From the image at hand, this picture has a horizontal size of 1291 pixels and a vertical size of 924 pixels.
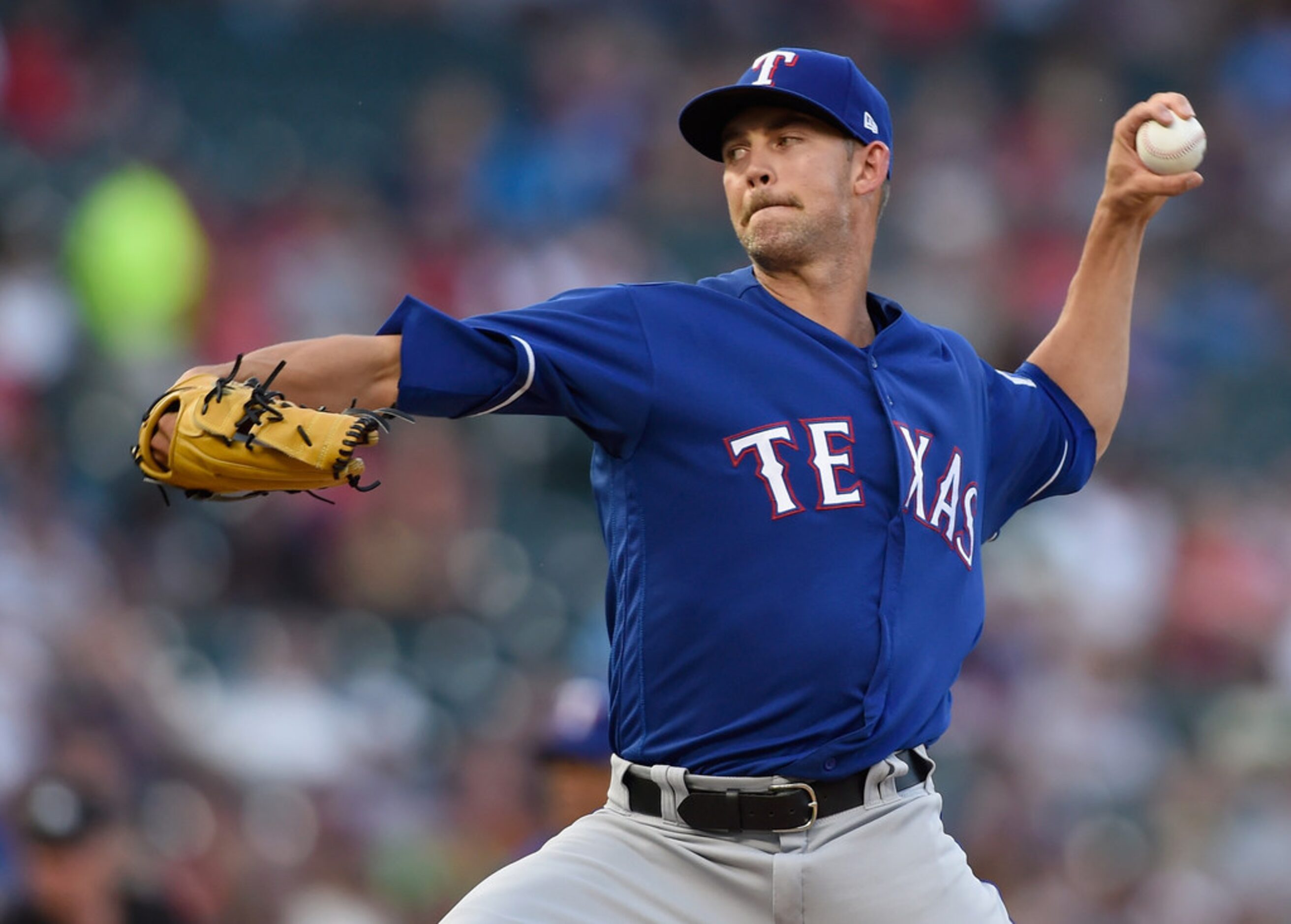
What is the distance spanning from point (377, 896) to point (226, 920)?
2.01 feet

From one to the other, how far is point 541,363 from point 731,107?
716 millimetres

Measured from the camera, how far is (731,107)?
3.14 metres

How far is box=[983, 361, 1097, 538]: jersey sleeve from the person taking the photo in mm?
3316

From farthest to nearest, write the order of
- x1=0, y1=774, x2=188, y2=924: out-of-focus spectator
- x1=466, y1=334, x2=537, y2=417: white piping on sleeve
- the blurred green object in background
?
the blurred green object in background
x1=0, y1=774, x2=188, y2=924: out-of-focus spectator
x1=466, y1=334, x2=537, y2=417: white piping on sleeve

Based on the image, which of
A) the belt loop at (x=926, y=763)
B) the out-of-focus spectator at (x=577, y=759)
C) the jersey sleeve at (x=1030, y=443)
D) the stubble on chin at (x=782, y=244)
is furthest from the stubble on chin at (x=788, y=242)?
the out-of-focus spectator at (x=577, y=759)

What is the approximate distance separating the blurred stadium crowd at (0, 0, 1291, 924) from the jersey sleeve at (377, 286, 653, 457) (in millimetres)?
2213

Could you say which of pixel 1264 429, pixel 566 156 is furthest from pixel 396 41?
pixel 1264 429

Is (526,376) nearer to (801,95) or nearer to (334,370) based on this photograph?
(334,370)

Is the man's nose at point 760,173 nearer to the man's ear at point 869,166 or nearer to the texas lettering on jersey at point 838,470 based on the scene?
the man's ear at point 869,166

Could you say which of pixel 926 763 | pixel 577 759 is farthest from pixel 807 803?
pixel 577 759

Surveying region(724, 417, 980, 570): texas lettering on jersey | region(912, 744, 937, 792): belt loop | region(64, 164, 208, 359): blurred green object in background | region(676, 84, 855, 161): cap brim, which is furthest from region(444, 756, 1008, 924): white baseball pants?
region(64, 164, 208, 359): blurred green object in background

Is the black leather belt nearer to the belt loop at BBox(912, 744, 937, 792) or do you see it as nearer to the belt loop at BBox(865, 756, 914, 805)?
the belt loop at BBox(865, 756, 914, 805)

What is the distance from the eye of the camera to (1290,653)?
784cm

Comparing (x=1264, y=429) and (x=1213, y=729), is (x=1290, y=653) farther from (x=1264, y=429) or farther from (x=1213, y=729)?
(x=1264, y=429)
